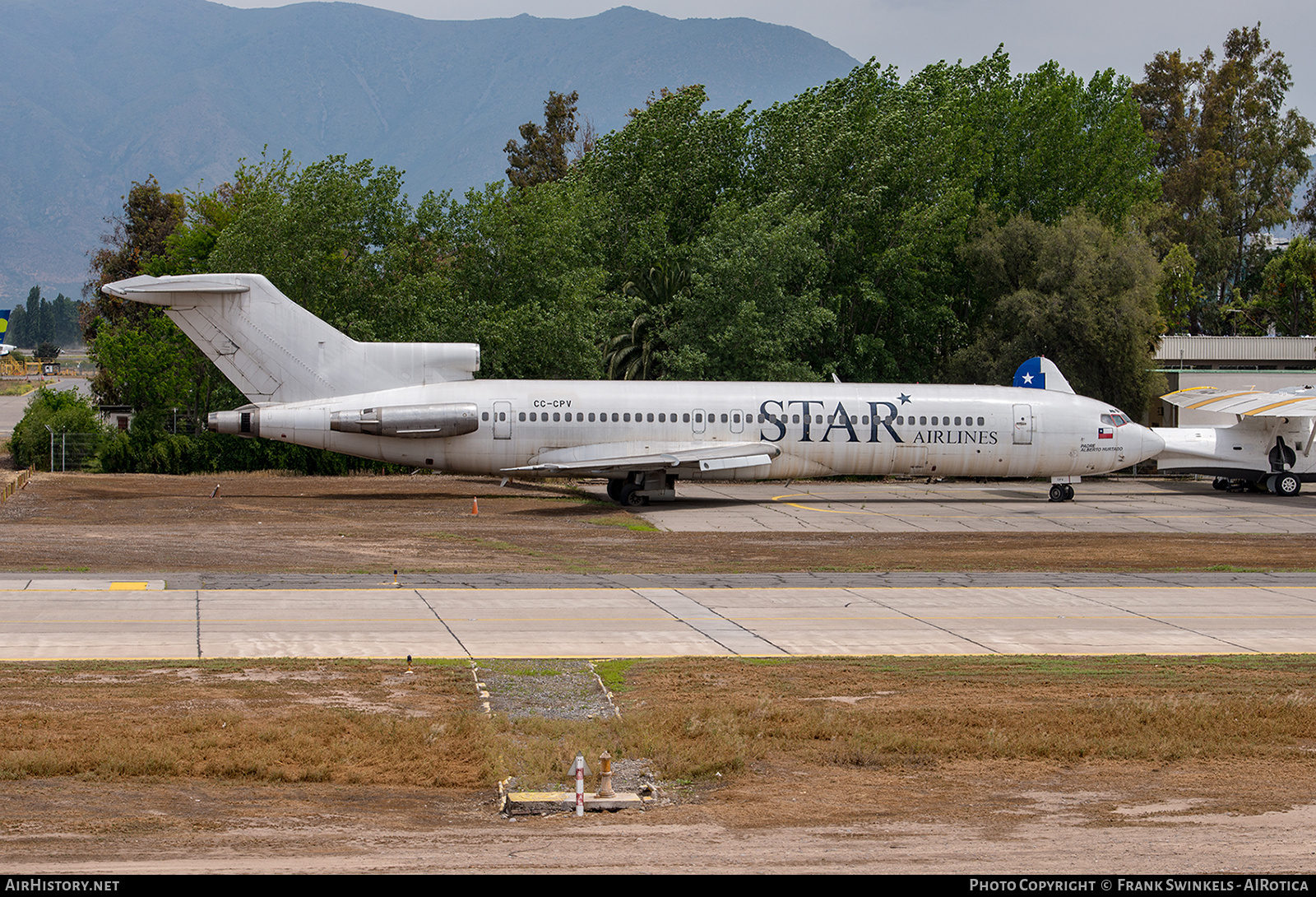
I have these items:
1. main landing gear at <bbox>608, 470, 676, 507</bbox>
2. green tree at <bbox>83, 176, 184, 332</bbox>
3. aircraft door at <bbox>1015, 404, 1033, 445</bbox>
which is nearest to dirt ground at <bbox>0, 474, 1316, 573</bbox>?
main landing gear at <bbox>608, 470, 676, 507</bbox>

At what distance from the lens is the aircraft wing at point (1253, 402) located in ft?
139

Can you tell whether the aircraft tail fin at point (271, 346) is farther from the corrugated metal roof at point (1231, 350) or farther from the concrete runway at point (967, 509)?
the corrugated metal roof at point (1231, 350)

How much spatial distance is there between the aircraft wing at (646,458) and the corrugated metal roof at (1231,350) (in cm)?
3089

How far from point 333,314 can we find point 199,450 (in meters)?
7.74

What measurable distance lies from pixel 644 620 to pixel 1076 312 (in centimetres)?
3697

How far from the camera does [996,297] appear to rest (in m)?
53.8

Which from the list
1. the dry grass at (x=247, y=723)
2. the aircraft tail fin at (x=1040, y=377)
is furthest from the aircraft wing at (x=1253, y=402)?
the dry grass at (x=247, y=723)

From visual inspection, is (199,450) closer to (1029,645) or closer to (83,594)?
(83,594)

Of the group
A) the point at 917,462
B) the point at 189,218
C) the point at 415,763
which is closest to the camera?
the point at 415,763

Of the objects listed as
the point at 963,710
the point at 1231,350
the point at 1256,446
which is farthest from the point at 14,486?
the point at 1231,350

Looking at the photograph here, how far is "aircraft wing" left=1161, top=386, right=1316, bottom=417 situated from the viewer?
1668 inches

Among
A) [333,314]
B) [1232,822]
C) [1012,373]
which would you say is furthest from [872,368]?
[1232,822]

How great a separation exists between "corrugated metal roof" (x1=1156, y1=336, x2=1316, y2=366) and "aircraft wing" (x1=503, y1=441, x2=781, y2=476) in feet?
101

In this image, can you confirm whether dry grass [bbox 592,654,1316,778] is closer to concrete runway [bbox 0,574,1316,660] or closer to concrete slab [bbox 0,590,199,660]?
concrete runway [bbox 0,574,1316,660]
